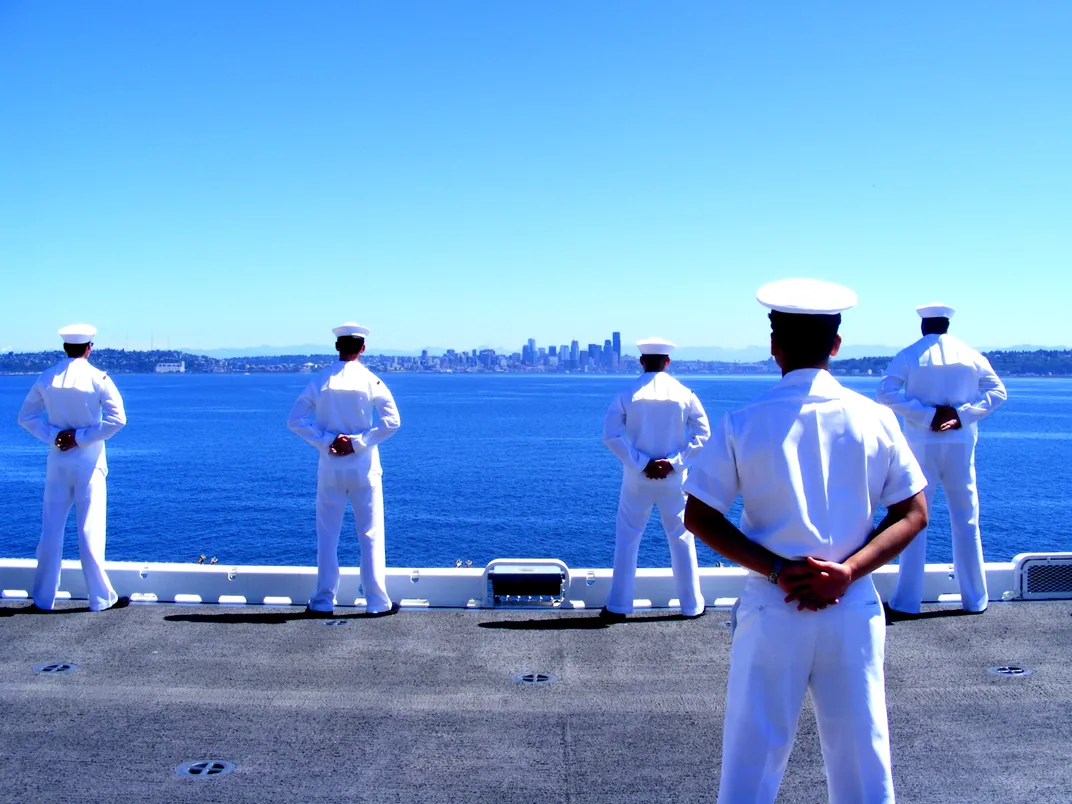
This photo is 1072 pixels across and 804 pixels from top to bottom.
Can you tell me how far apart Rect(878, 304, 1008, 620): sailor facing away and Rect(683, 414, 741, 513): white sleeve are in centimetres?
514

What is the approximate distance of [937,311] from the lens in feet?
26.0

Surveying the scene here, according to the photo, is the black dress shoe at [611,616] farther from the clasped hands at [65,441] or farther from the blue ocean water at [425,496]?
the blue ocean water at [425,496]

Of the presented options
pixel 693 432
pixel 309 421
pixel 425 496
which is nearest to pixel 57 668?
pixel 309 421

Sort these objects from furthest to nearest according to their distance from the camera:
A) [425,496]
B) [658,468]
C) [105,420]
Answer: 1. [425,496]
2. [105,420]
3. [658,468]

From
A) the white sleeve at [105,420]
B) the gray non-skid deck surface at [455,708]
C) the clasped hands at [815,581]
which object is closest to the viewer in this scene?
the clasped hands at [815,581]

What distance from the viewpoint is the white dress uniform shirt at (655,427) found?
7914mm

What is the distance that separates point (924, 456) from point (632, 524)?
2482mm

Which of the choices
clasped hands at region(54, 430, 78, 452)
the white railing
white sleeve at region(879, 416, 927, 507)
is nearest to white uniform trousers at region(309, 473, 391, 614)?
the white railing

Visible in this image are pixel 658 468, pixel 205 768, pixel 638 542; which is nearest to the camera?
pixel 205 768

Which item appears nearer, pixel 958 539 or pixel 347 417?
pixel 958 539

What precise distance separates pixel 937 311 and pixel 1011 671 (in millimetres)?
3027

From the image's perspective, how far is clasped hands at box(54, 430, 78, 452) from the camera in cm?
785

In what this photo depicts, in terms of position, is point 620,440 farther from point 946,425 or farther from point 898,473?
point 898,473

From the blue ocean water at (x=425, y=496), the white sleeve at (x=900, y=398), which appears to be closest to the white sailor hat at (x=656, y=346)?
the white sleeve at (x=900, y=398)
